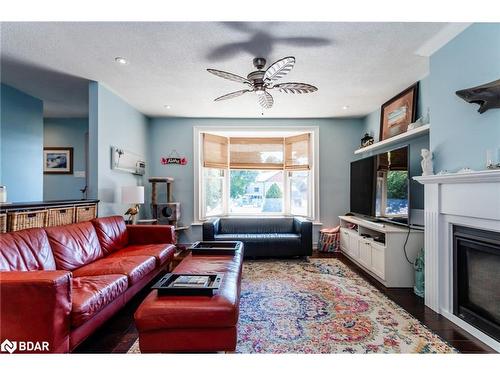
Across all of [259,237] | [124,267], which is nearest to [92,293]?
[124,267]

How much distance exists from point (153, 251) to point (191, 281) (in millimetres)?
1304

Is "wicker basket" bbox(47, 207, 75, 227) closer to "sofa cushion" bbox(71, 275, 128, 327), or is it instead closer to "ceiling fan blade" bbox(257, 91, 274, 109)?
"sofa cushion" bbox(71, 275, 128, 327)

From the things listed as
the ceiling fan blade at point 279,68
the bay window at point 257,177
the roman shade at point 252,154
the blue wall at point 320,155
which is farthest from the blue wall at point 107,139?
the ceiling fan blade at point 279,68

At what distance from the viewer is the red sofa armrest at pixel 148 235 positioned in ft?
11.0

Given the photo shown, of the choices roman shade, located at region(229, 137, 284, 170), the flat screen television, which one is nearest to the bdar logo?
the flat screen television

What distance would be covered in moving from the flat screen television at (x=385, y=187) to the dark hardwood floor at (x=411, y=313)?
3.20 ft

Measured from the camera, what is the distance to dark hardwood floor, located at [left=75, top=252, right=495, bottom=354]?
180cm

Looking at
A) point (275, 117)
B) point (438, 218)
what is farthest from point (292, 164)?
point (438, 218)

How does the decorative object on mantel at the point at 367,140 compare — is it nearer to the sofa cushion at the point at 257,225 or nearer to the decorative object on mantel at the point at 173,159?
the sofa cushion at the point at 257,225

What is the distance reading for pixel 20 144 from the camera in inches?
144

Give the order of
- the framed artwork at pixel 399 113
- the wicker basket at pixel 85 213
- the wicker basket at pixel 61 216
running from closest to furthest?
the wicker basket at pixel 61 216
the wicker basket at pixel 85 213
the framed artwork at pixel 399 113

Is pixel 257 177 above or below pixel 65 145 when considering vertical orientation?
below

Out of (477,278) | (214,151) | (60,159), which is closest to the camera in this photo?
Result: (477,278)

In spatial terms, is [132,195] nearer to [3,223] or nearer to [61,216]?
[61,216]
